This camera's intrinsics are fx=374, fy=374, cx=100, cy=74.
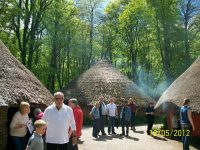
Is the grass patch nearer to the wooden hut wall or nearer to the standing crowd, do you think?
the standing crowd

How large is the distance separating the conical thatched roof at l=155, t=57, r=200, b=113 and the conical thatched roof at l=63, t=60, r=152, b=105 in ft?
27.7

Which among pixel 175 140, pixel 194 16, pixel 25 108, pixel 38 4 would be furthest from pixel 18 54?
pixel 25 108

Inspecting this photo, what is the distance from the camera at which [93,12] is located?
52.8 m

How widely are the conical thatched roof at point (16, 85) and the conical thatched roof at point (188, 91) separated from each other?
6287 millimetres

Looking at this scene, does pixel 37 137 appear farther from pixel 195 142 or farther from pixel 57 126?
pixel 195 142

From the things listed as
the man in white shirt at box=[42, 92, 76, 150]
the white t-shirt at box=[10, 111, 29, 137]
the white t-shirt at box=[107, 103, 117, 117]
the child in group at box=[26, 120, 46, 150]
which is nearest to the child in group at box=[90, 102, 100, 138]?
the white t-shirt at box=[107, 103, 117, 117]

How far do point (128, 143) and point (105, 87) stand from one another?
12.8 meters

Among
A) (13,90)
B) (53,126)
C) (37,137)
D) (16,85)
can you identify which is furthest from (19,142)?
(16,85)

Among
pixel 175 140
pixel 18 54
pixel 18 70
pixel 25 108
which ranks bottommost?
pixel 175 140

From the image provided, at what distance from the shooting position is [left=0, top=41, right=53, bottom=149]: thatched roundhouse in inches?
465

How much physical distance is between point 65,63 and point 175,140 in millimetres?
36669

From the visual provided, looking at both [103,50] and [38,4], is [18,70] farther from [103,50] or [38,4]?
[103,50]

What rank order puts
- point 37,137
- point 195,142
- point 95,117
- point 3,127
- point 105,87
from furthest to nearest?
point 105,87
point 95,117
point 195,142
point 3,127
point 37,137

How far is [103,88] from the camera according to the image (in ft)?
95.3
